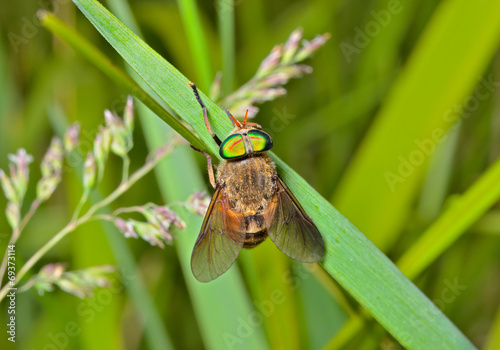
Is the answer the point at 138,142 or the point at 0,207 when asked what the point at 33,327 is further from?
the point at 138,142

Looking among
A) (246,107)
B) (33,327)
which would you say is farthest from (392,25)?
(33,327)

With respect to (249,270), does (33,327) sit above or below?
above

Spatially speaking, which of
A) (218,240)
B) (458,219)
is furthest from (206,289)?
(458,219)

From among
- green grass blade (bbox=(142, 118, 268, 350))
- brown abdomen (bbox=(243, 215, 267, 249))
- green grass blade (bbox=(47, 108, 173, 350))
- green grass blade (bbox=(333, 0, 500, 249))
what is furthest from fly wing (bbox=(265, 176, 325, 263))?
green grass blade (bbox=(47, 108, 173, 350))

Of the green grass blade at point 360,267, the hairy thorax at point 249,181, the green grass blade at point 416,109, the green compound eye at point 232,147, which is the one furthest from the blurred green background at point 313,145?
the green grass blade at point 360,267

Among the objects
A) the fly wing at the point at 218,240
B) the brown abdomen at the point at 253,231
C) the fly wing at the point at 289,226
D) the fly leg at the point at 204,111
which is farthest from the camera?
the brown abdomen at the point at 253,231

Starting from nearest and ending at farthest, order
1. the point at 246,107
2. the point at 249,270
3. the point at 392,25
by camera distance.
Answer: the point at 246,107 < the point at 249,270 < the point at 392,25

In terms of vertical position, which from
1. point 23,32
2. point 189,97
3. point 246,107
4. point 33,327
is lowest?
point 189,97

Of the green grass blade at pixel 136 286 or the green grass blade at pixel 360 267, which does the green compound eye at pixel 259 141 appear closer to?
the green grass blade at pixel 360 267
